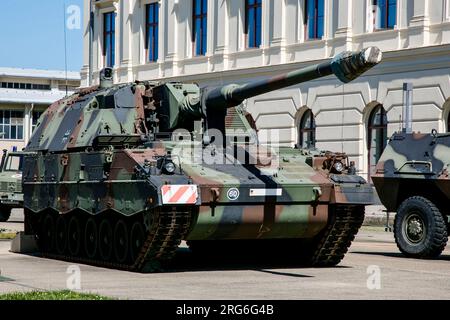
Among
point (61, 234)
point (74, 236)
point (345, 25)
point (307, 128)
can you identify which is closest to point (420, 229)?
point (74, 236)

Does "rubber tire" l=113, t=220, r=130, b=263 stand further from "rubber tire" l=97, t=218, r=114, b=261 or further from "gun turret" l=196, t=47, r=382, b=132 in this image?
"gun turret" l=196, t=47, r=382, b=132

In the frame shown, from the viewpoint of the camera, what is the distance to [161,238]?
1666 cm

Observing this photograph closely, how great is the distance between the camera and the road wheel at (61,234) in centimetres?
2036

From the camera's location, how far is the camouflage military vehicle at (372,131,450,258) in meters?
20.6

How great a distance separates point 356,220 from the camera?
59.6ft

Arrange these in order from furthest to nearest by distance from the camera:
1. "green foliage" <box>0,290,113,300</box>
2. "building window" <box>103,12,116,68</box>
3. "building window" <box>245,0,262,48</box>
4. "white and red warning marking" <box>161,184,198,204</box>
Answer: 1. "building window" <box>103,12,116,68</box>
2. "building window" <box>245,0,262,48</box>
3. "white and red warning marking" <box>161,184,198,204</box>
4. "green foliage" <box>0,290,113,300</box>

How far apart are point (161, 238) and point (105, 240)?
7.25 ft

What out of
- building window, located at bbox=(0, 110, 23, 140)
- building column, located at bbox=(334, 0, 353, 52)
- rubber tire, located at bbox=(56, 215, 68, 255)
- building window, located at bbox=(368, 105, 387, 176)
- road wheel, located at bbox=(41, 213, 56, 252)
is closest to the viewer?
rubber tire, located at bbox=(56, 215, 68, 255)

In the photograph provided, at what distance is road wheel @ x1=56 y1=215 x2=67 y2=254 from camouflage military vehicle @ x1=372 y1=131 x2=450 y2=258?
5.77m

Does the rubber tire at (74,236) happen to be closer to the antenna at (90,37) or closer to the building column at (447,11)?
the building column at (447,11)

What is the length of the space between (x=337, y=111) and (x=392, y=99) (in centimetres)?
285

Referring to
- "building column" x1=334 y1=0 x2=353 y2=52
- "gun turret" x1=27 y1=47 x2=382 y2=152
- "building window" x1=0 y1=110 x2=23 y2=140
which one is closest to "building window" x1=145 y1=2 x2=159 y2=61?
"building column" x1=334 y1=0 x2=353 y2=52

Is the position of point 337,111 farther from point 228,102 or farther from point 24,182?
point 228,102
